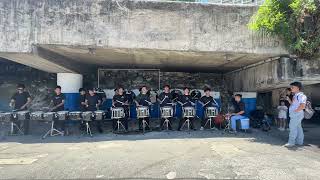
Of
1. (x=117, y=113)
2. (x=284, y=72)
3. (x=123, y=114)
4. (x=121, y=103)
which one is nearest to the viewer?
(x=284, y=72)

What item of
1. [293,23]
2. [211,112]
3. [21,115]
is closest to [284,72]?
[293,23]

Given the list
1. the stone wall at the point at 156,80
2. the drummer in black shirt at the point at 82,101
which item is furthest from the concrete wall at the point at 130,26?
the stone wall at the point at 156,80

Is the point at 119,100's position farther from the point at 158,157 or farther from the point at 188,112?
the point at 158,157

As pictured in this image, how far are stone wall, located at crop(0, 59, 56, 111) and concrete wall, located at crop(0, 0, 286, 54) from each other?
5447 mm

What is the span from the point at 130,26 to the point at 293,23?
463 centimetres

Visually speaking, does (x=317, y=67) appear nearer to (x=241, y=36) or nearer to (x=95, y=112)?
(x=241, y=36)

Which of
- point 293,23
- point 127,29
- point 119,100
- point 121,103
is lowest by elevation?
point 121,103

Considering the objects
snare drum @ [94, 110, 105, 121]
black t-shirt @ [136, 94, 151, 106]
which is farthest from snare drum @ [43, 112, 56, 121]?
black t-shirt @ [136, 94, 151, 106]

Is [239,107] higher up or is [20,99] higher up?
[20,99]

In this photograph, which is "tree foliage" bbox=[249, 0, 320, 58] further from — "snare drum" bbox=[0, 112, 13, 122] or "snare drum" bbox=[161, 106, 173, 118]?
"snare drum" bbox=[0, 112, 13, 122]

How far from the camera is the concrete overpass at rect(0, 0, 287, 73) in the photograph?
29.7ft

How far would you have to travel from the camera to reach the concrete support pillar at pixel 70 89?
40.3 ft

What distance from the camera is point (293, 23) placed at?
9.23m

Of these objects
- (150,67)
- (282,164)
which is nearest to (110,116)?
(150,67)
